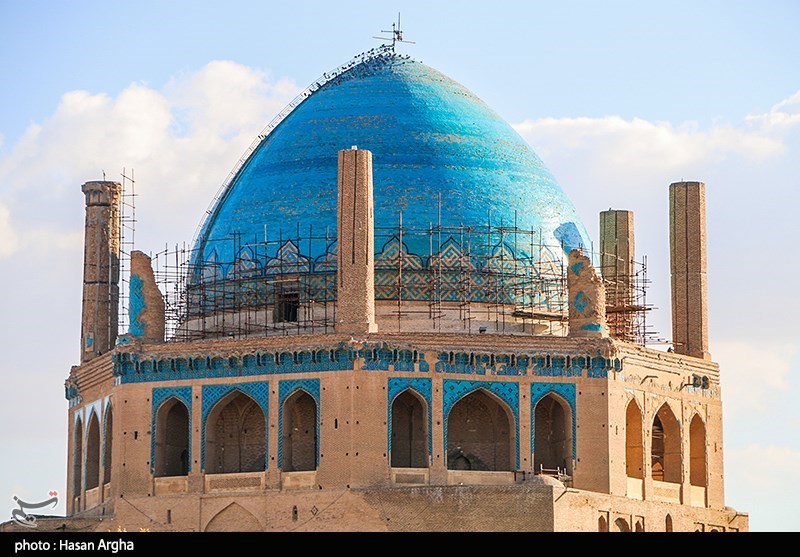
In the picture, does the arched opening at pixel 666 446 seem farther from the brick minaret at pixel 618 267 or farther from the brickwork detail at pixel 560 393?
the brickwork detail at pixel 560 393

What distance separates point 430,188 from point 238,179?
405 centimetres

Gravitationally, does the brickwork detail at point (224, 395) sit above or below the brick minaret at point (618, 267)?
below

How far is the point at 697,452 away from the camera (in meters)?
43.6

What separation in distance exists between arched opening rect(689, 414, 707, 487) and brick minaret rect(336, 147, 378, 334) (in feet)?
22.3

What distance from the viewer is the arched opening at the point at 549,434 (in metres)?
41.3

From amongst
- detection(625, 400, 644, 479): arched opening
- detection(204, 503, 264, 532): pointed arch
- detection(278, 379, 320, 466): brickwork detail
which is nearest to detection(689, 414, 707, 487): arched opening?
detection(625, 400, 644, 479): arched opening

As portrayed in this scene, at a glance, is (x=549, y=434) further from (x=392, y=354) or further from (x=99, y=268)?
(x=99, y=268)

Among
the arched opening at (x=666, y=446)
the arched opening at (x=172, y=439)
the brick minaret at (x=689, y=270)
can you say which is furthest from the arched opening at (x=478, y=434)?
Result: the brick minaret at (x=689, y=270)

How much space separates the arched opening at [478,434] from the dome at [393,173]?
282 cm

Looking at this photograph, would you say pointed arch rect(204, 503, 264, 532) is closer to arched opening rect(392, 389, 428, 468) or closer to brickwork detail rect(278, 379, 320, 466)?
brickwork detail rect(278, 379, 320, 466)

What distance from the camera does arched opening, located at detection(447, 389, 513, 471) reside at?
41.0 m

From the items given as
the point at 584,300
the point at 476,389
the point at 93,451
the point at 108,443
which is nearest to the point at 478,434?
the point at 476,389

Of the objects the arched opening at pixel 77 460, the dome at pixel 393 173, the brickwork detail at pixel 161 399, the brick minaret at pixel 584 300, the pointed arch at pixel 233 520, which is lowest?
the pointed arch at pixel 233 520
